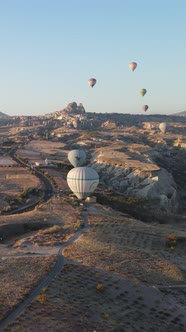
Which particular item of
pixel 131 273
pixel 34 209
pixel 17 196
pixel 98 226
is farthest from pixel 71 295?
pixel 17 196

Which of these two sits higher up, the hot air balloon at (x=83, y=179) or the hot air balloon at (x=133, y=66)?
the hot air balloon at (x=133, y=66)

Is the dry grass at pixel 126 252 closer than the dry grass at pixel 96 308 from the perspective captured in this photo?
No

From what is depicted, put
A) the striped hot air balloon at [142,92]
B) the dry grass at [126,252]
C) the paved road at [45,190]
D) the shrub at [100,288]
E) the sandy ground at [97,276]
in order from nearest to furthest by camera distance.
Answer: the sandy ground at [97,276] < the shrub at [100,288] < the dry grass at [126,252] < the paved road at [45,190] < the striped hot air balloon at [142,92]

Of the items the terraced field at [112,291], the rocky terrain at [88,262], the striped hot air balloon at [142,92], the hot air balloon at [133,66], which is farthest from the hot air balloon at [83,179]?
the striped hot air balloon at [142,92]

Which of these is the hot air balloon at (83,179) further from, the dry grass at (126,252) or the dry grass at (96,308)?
the dry grass at (96,308)

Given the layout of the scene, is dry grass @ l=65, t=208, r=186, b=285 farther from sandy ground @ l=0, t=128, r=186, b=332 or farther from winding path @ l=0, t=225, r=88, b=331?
winding path @ l=0, t=225, r=88, b=331

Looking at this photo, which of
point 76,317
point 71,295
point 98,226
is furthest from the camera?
point 98,226

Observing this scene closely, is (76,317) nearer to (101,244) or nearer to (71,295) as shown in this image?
(71,295)

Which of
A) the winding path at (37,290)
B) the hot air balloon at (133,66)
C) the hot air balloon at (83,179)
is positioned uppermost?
the hot air balloon at (133,66)
